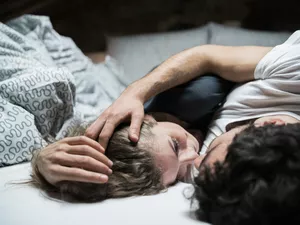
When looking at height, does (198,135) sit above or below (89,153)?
below

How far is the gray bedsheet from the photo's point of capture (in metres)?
1.17

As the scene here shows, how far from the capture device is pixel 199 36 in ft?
6.36

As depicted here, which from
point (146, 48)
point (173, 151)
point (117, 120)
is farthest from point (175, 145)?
point (146, 48)

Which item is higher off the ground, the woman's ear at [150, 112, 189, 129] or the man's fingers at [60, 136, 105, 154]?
the man's fingers at [60, 136, 105, 154]

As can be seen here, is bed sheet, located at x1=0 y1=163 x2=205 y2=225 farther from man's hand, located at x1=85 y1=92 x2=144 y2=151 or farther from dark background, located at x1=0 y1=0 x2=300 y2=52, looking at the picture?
dark background, located at x1=0 y1=0 x2=300 y2=52

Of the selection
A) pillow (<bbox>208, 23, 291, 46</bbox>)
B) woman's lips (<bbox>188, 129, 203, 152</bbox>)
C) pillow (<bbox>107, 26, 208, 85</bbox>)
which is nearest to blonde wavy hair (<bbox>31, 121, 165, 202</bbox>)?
woman's lips (<bbox>188, 129, 203, 152</bbox>)

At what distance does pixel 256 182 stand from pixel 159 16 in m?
1.71

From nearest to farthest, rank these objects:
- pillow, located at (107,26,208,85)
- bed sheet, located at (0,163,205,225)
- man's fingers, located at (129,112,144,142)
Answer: bed sheet, located at (0,163,205,225), man's fingers, located at (129,112,144,142), pillow, located at (107,26,208,85)

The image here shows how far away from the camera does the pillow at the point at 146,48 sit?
1854mm

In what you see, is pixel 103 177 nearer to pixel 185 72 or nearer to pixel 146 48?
pixel 185 72

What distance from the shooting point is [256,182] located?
82cm

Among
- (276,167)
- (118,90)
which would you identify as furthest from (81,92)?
(276,167)

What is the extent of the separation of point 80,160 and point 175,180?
10.0 inches

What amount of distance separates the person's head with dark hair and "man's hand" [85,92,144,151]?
15mm
